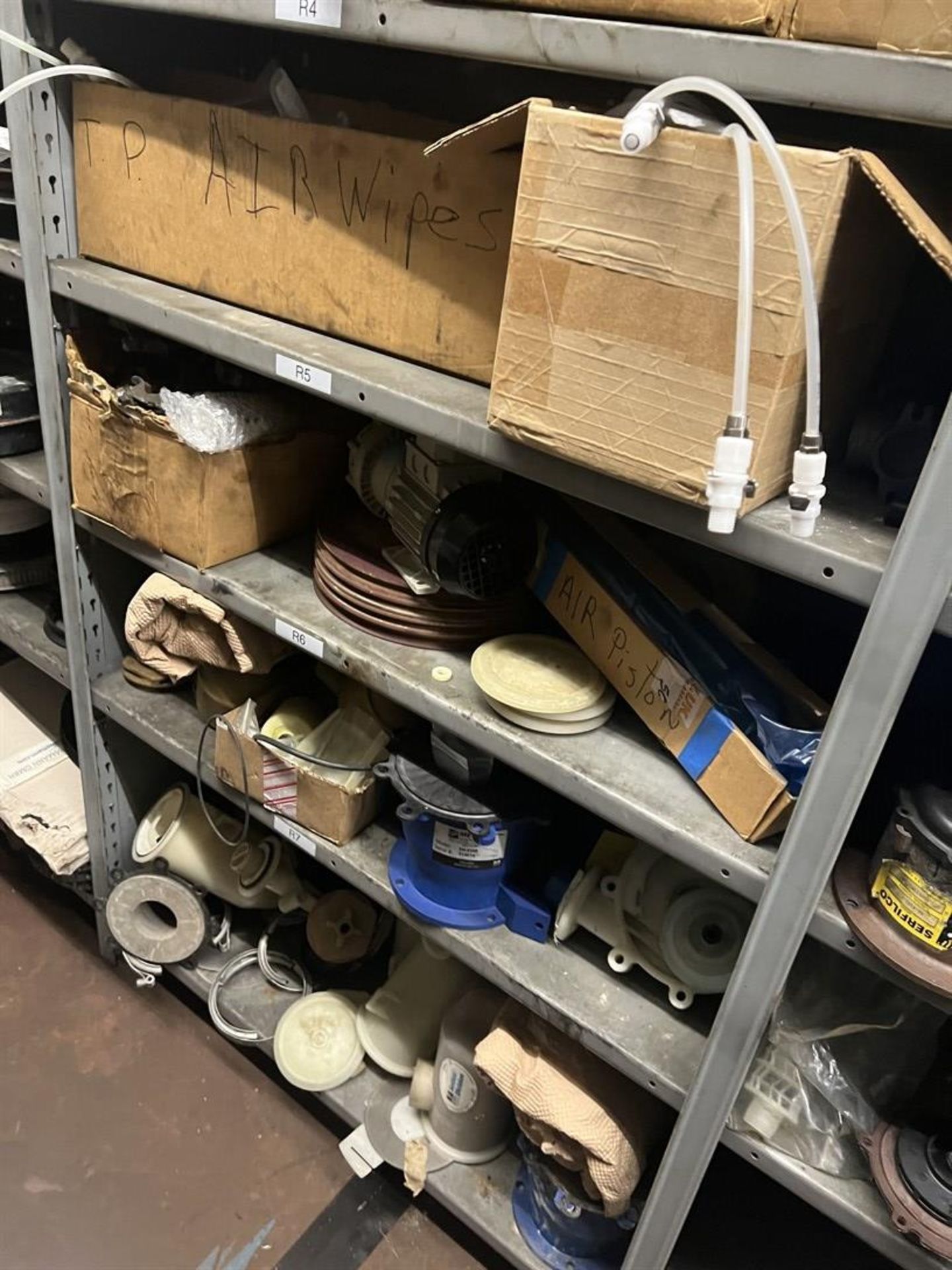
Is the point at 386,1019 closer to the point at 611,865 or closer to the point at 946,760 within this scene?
the point at 611,865

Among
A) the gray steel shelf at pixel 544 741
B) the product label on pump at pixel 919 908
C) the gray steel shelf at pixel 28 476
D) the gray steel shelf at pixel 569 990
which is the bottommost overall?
the gray steel shelf at pixel 569 990

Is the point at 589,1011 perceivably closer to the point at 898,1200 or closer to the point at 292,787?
the point at 898,1200

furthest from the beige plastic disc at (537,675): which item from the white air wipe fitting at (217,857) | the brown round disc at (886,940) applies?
the white air wipe fitting at (217,857)

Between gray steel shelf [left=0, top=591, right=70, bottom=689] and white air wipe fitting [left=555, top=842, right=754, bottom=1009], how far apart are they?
0.92m

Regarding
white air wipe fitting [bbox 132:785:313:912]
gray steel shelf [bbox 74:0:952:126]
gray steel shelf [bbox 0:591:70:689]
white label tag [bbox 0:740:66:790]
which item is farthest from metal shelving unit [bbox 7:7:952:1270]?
white label tag [bbox 0:740:66:790]

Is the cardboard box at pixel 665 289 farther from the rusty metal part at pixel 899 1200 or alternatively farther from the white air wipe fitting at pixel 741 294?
the rusty metal part at pixel 899 1200

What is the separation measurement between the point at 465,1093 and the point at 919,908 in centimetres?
84

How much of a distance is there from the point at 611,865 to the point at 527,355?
68cm

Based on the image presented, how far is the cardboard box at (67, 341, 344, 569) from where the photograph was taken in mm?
1115

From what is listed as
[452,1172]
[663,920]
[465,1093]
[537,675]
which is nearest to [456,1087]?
[465,1093]

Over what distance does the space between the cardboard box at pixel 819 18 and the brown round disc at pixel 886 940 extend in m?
0.62

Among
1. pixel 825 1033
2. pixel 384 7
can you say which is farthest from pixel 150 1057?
pixel 384 7

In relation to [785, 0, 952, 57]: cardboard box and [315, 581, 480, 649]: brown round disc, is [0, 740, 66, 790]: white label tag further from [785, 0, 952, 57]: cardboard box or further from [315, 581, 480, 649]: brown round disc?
[785, 0, 952, 57]: cardboard box

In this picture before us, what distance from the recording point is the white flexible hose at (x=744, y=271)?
58 cm
